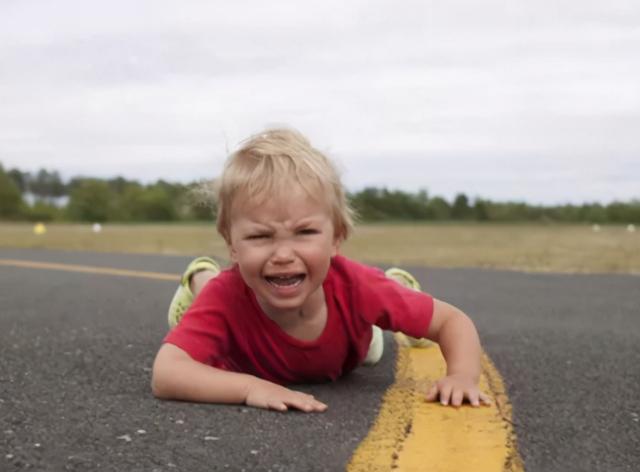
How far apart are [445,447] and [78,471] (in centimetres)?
92

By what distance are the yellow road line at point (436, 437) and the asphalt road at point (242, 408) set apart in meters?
0.04

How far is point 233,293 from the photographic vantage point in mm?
3154

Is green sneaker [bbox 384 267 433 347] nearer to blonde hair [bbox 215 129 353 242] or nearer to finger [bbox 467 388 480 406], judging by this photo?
blonde hair [bbox 215 129 353 242]

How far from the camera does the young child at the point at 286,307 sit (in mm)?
2877

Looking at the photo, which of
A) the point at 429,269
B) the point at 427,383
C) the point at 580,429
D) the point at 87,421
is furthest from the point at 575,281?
the point at 87,421

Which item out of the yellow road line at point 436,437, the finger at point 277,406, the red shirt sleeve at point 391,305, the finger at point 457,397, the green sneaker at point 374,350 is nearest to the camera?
the yellow road line at point 436,437

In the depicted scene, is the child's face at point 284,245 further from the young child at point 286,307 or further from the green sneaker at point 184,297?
the green sneaker at point 184,297

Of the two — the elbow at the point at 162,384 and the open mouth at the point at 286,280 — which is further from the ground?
the open mouth at the point at 286,280

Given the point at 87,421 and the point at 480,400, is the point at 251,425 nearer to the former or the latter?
the point at 87,421

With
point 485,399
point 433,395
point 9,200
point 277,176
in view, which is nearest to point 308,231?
point 277,176

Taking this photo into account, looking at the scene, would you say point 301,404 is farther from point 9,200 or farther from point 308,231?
point 9,200

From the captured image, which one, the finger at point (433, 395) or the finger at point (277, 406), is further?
the finger at point (433, 395)

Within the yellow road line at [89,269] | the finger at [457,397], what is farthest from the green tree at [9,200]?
the finger at [457,397]

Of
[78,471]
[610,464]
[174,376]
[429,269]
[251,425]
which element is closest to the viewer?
[78,471]
